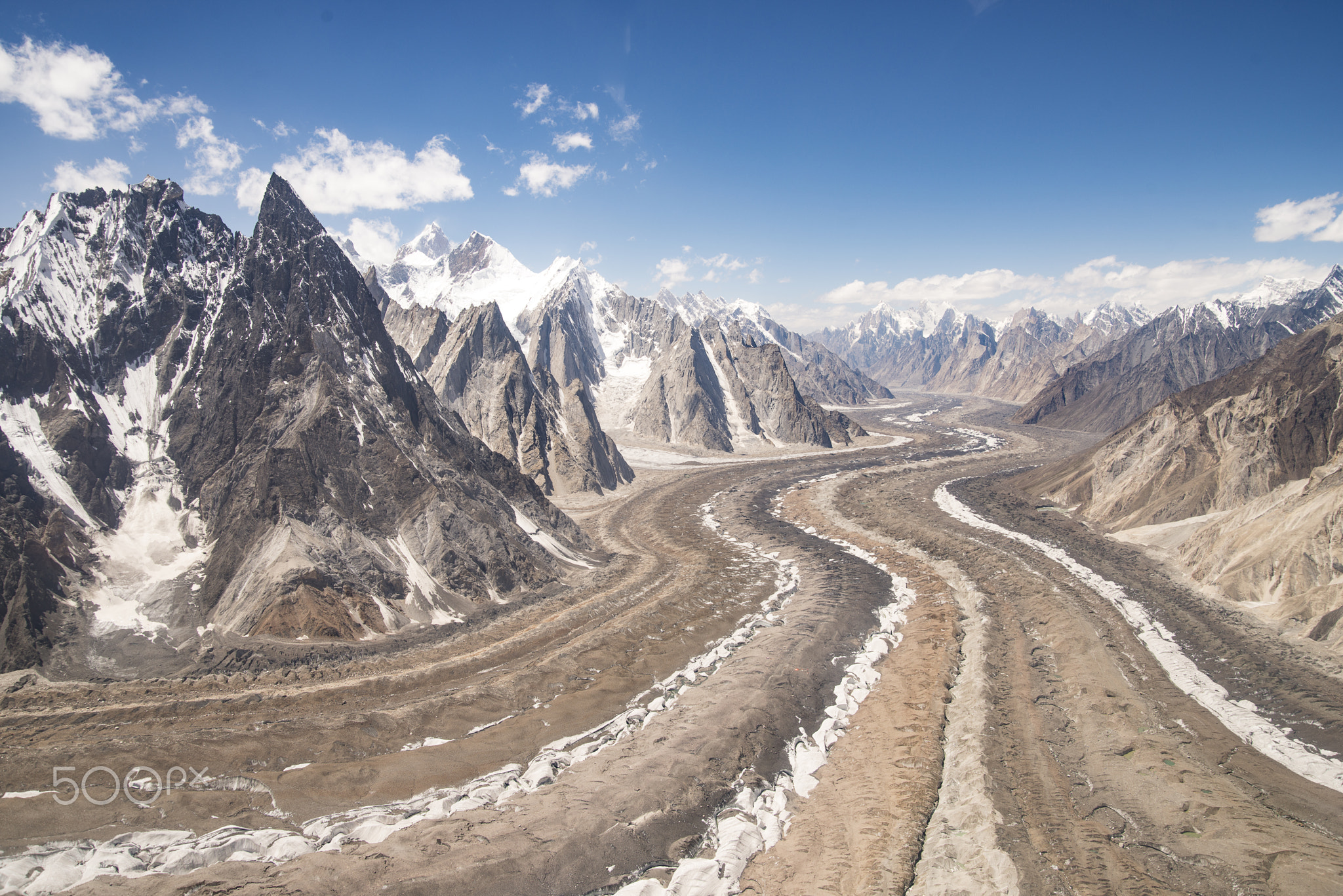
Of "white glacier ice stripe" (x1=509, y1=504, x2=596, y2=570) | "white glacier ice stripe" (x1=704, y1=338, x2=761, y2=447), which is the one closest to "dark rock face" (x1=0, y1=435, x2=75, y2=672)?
"white glacier ice stripe" (x1=509, y1=504, x2=596, y2=570)

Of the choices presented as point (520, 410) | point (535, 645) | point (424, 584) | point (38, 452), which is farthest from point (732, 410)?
point (38, 452)

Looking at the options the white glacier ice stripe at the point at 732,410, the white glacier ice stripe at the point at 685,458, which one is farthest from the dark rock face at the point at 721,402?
the white glacier ice stripe at the point at 685,458

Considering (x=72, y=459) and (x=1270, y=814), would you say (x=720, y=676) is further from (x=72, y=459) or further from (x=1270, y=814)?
(x=72, y=459)

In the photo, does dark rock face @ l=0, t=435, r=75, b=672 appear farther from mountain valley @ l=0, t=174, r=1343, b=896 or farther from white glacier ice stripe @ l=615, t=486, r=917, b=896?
white glacier ice stripe @ l=615, t=486, r=917, b=896

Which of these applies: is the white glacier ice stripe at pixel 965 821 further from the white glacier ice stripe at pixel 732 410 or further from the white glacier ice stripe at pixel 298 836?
the white glacier ice stripe at pixel 732 410

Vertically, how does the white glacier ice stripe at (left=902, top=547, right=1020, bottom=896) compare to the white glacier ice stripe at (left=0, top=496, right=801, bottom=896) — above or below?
below

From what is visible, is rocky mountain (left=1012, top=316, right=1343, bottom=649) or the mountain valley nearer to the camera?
the mountain valley

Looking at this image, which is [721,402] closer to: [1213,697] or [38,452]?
[1213,697]
